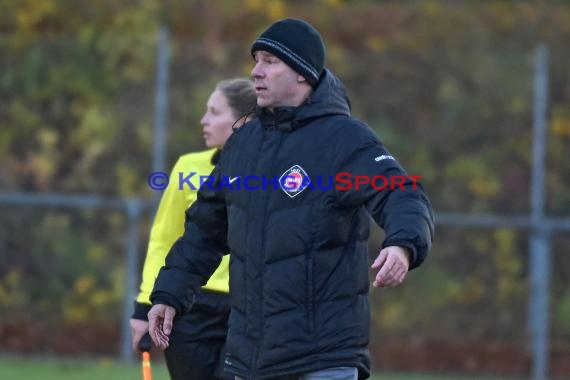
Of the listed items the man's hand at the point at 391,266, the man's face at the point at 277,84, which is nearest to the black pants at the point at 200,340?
the man's face at the point at 277,84

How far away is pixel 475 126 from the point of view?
1223 cm

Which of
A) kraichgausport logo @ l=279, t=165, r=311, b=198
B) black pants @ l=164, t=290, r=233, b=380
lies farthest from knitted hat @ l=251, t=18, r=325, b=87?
black pants @ l=164, t=290, r=233, b=380

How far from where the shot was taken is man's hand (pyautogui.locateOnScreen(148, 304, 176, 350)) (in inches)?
205

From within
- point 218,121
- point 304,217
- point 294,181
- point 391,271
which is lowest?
point 391,271

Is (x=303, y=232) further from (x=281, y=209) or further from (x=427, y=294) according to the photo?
(x=427, y=294)

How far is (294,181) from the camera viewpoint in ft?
15.9

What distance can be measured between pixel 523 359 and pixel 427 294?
0.99 meters

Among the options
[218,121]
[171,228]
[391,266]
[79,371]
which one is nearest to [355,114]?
[79,371]

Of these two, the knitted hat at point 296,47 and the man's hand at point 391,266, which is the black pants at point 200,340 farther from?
the man's hand at point 391,266

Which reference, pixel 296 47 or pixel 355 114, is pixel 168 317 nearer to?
pixel 296 47

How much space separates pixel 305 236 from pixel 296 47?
0.74 m

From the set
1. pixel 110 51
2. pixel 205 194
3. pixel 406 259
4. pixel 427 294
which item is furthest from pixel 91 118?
pixel 406 259

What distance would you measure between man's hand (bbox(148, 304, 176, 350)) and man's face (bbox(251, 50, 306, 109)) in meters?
0.87

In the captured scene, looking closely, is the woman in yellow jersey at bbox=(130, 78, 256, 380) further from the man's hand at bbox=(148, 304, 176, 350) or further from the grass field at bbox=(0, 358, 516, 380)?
the grass field at bbox=(0, 358, 516, 380)
